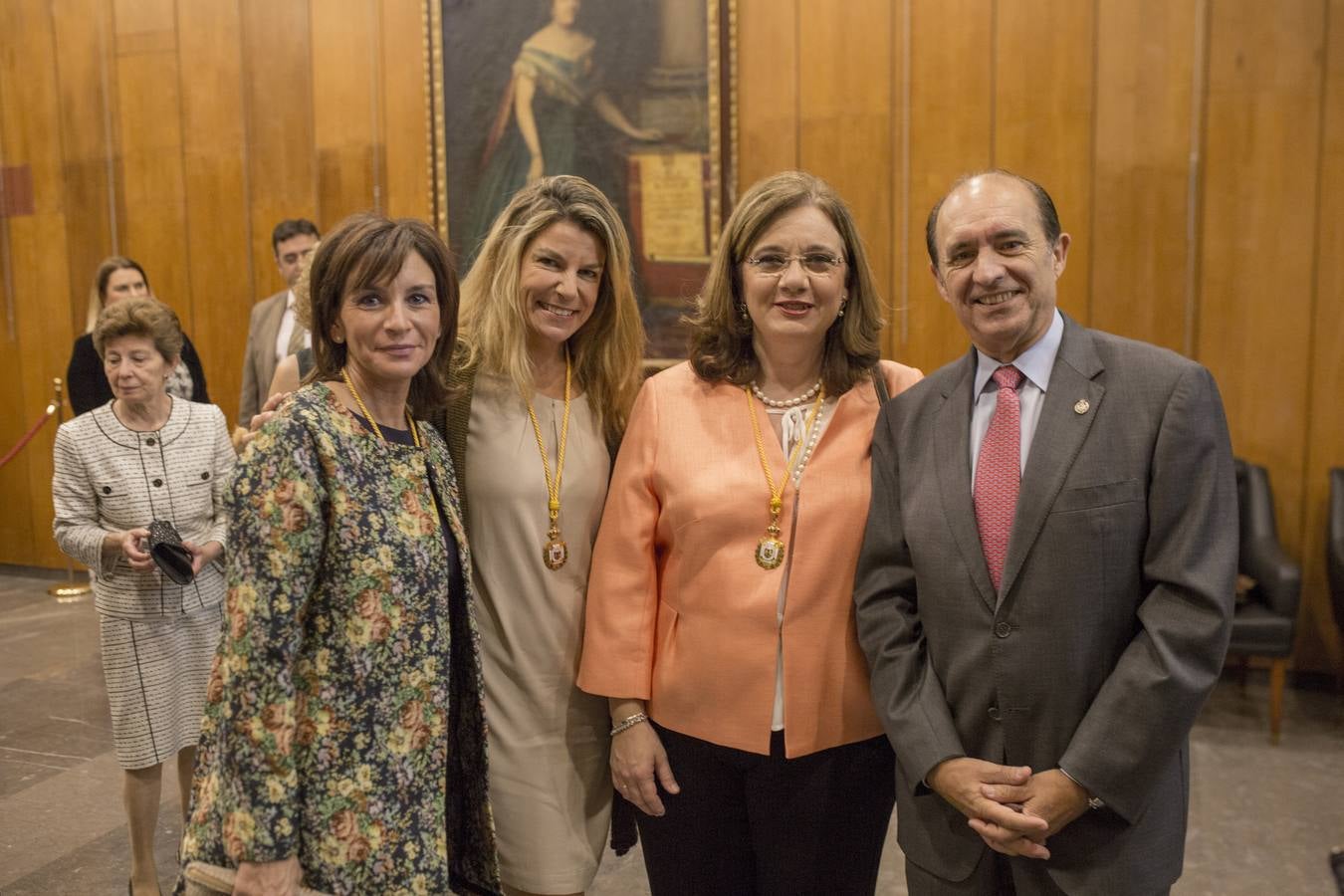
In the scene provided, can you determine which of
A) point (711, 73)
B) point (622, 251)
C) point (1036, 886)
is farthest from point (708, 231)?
point (1036, 886)

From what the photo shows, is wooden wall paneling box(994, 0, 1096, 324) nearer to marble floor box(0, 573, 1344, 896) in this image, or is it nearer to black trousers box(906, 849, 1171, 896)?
marble floor box(0, 573, 1344, 896)

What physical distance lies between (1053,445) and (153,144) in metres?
6.85

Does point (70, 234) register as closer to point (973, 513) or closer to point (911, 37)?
point (911, 37)

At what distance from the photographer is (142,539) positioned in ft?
9.92

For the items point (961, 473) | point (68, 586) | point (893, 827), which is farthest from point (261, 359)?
point (961, 473)

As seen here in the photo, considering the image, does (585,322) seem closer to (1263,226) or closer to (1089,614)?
(1089,614)

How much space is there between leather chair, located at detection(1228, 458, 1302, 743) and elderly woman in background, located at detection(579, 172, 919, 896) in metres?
2.80

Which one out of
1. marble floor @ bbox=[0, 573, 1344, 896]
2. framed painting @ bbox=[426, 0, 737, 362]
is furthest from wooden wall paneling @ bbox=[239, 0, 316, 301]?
marble floor @ bbox=[0, 573, 1344, 896]

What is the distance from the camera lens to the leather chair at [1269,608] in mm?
4238

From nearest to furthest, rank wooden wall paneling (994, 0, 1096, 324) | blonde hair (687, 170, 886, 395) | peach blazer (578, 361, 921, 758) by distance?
peach blazer (578, 361, 921, 758)
blonde hair (687, 170, 886, 395)
wooden wall paneling (994, 0, 1096, 324)

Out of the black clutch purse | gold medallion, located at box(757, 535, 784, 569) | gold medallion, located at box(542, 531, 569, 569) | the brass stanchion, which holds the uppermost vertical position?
gold medallion, located at box(757, 535, 784, 569)

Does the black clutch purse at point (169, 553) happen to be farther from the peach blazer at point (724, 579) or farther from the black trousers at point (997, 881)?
the black trousers at point (997, 881)

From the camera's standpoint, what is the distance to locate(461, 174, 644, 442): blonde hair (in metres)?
2.12

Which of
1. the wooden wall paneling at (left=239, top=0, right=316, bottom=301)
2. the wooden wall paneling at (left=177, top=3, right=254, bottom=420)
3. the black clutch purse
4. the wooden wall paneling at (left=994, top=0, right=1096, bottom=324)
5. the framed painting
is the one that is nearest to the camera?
the black clutch purse
